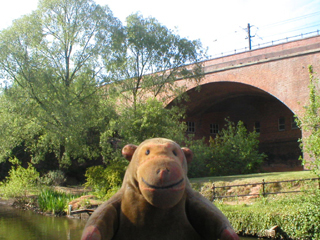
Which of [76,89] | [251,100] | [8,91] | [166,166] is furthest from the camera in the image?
[251,100]

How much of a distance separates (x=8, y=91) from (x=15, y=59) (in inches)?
64.8

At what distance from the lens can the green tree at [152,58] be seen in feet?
62.3

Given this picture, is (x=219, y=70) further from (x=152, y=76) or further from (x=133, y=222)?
(x=133, y=222)

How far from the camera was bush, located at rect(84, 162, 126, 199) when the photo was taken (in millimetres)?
14337

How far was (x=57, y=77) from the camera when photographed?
17031 mm

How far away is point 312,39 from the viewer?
20.2 metres

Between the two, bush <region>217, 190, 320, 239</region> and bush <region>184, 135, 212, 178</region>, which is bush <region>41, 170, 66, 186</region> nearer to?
bush <region>184, 135, 212, 178</region>

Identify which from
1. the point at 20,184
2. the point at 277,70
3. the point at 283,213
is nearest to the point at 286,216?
the point at 283,213

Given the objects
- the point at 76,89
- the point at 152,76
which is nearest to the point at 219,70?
the point at 152,76

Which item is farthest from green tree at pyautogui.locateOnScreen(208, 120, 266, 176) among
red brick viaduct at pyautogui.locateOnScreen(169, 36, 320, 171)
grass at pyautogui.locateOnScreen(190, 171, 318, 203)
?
grass at pyautogui.locateOnScreen(190, 171, 318, 203)

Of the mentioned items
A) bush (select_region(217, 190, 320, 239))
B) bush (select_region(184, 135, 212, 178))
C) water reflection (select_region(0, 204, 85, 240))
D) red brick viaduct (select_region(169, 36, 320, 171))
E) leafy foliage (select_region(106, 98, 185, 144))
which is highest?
red brick viaduct (select_region(169, 36, 320, 171))

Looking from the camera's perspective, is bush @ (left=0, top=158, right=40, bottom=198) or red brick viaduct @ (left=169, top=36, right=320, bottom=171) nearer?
bush @ (left=0, top=158, right=40, bottom=198)

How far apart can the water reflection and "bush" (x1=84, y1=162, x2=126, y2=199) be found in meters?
2.33

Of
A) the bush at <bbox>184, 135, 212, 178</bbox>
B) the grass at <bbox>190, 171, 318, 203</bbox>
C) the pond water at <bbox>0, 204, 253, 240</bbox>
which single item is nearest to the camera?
the pond water at <bbox>0, 204, 253, 240</bbox>
